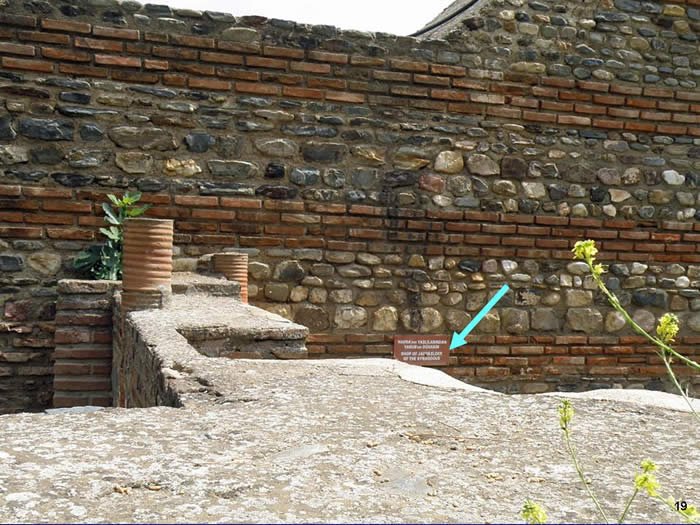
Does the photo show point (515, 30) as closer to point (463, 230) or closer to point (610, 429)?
point (463, 230)

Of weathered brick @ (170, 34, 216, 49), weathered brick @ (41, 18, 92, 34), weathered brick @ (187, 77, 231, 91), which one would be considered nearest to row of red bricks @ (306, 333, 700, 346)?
weathered brick @ (187, 77, 231, 91)

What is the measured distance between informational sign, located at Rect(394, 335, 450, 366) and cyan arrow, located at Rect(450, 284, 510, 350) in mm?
55

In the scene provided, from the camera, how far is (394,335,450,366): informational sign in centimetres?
500

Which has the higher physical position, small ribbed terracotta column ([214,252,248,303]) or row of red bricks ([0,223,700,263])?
row of red bricks ([0,223,700,263])

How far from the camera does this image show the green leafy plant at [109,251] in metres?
4.25

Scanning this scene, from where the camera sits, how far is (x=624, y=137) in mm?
5496

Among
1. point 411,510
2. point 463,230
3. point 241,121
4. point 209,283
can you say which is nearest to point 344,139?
point 241,121

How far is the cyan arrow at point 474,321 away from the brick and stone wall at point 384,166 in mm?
62

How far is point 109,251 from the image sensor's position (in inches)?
168

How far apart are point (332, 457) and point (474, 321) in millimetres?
3787

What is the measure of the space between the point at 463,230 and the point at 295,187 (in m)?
1.26

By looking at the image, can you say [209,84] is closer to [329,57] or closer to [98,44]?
[98,44]

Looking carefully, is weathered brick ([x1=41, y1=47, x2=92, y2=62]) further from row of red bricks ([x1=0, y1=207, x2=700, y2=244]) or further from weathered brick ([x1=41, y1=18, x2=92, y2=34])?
row of red bricks ([x1=0, y1=207, x2=700, y2=244])

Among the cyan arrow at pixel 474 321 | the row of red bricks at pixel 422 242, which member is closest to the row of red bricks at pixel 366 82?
the row of red bricks at pixel 422 242
